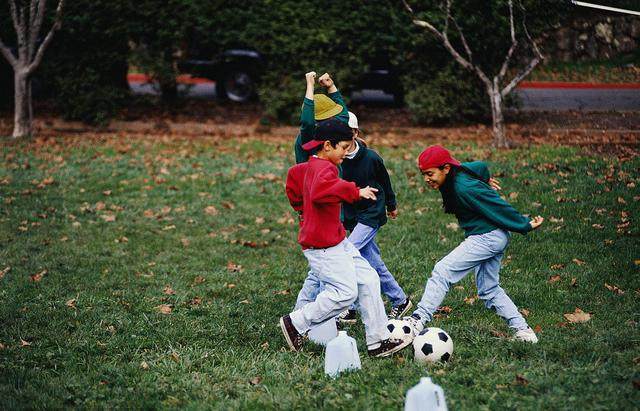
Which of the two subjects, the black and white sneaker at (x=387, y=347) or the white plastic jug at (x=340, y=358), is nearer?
the white plastic jug at (x=340, y=358)

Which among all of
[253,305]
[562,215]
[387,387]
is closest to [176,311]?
[253,305]

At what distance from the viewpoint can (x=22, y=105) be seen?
14.1 metres

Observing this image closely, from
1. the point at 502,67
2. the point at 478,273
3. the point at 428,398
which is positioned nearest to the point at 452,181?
the point at 478,273

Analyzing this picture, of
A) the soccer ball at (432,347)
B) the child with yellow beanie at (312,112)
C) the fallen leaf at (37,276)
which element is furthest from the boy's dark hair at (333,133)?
the fallen leaf at (37,276)

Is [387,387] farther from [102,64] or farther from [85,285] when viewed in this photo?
[102,64]

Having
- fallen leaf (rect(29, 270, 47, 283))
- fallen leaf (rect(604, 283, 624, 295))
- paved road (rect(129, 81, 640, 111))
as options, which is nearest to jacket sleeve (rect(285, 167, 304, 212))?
fallen leaf (rect(604, 283, 624, 295))

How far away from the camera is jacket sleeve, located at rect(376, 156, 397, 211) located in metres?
6.03

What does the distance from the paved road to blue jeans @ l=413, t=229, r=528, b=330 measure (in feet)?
31.2

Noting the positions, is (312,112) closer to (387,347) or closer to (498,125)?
(387,347)

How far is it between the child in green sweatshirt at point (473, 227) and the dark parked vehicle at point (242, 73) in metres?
9.22

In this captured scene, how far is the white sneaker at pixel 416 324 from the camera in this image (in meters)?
5.21

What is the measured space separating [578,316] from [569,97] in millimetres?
11660

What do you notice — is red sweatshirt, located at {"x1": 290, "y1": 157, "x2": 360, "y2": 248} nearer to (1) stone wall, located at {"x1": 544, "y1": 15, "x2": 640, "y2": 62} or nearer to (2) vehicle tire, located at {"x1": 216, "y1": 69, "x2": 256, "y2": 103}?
(2) vehicle tire, located at {"x1": 216, "y1": 69, "x2": 256, "y2": 103}

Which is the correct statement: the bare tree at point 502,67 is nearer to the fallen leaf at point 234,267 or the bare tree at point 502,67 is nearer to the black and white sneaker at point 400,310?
the fallen leaf at point 234,267
